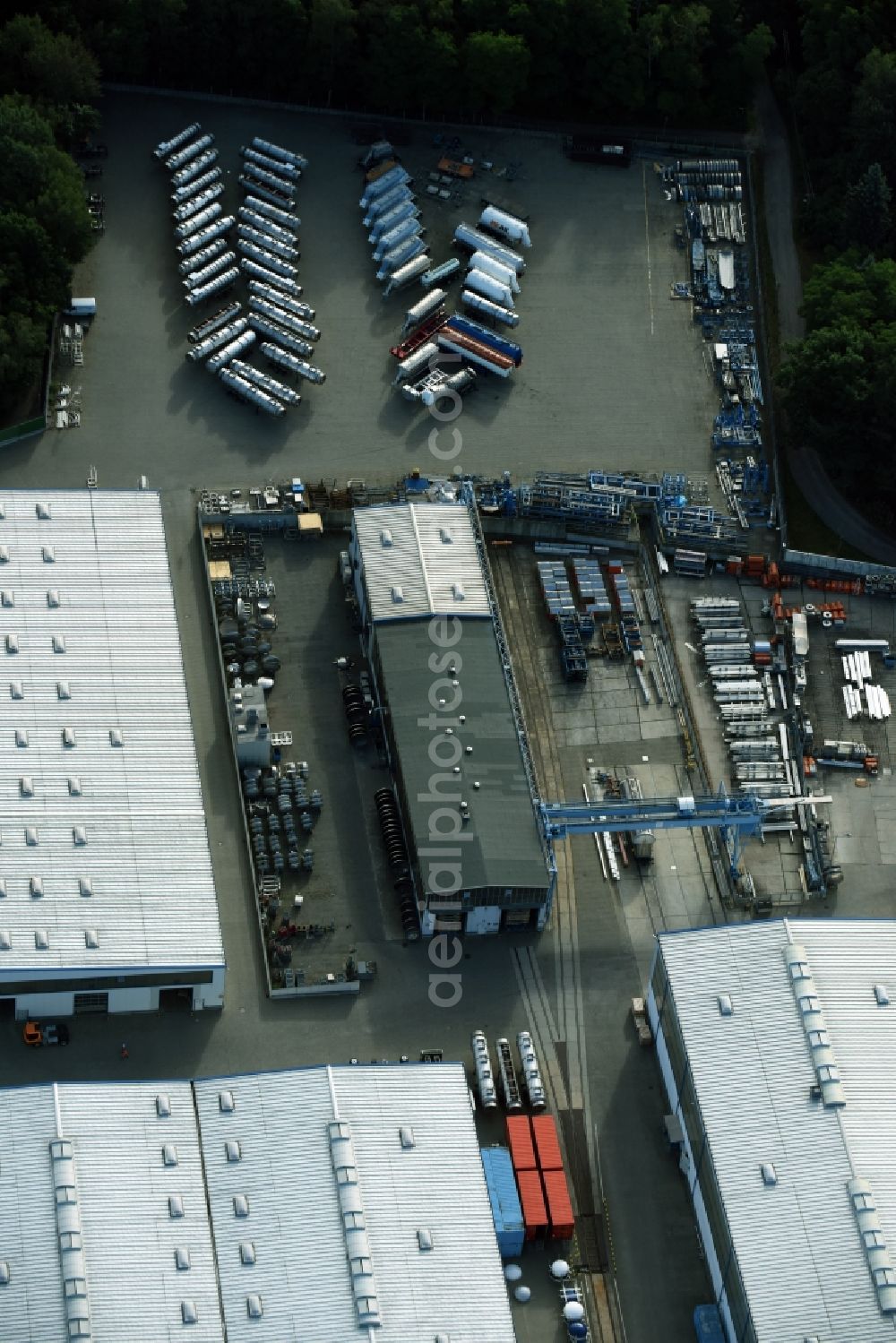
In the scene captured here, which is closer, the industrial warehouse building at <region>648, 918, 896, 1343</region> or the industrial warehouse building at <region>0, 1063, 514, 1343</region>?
the industrial warehouse building at <region>0, 1063, 514, 1343</region>

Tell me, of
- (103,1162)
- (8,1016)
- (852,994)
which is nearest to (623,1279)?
(852,994)

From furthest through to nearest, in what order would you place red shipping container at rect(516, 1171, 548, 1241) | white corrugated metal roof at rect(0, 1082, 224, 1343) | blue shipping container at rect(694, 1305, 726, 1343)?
red shipping container at rect(516, 1171, 548, 1241), blue shipping container at rect(694, 1305, 726, 1343), white corrugated metal roof at rect(0, 1082, 224, 1343)

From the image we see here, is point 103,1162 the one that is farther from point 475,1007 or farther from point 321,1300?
point 475,1007

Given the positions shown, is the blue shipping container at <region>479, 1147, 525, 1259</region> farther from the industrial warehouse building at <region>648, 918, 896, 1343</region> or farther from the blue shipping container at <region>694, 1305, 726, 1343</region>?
the industrial warehouse building at <region>648, 918, 896, 1343</region>

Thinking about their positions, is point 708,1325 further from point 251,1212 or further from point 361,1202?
point 251,1212

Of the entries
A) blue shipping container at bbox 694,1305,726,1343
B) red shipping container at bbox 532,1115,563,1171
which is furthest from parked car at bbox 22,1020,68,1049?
blue shipping container at bbox 694,1305,726,1343

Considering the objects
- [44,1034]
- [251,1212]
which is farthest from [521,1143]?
[44,1034]

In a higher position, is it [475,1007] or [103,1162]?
[475,1007]
